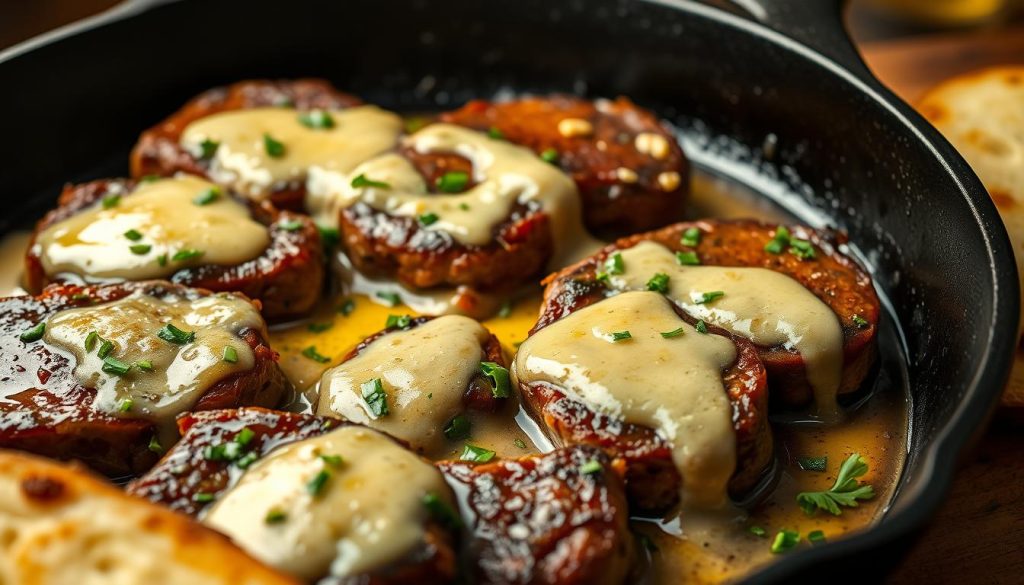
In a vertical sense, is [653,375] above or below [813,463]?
above

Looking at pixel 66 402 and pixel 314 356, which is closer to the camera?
pixel 66 402

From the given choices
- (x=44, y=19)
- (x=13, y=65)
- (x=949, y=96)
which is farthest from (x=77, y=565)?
(x=44, y=19)

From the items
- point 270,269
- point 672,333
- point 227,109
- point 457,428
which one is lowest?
point 457,428

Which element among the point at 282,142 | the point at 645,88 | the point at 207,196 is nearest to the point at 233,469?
the point at 207,196

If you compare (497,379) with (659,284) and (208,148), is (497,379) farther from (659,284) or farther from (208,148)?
(208,148)

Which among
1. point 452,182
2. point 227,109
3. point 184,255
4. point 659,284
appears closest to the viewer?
point 659,284

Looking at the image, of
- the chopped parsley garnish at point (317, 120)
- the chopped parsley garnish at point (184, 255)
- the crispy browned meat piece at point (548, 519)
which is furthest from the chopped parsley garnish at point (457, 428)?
the chopped parsley garnish at point (317, 120)

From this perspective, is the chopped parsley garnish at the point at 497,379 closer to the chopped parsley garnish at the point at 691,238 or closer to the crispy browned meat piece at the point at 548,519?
the crispy browned meat piece at the point at 548,519
